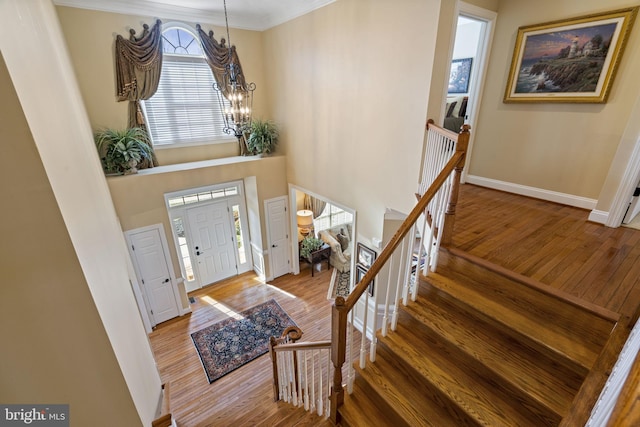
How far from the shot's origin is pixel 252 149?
574cm

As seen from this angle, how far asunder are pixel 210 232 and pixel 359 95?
14.3ft

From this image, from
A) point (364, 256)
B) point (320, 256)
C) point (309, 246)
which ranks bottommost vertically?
point (320, 256)

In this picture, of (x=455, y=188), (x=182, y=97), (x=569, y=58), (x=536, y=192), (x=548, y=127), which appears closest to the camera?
(x=455, y=188)

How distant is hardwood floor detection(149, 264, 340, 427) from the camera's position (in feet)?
11.8

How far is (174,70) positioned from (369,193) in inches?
162

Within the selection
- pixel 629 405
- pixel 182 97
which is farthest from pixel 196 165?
pixel 629 405

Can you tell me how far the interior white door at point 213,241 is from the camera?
5.92 meters

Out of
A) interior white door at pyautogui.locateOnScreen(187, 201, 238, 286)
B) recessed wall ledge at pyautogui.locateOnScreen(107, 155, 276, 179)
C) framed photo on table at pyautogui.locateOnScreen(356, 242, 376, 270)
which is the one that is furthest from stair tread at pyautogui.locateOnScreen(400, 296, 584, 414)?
interior white door at pyautogui.locateOnScreen(187, 201, 238, 286)

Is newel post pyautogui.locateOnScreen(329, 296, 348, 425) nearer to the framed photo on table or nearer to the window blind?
the framed photo on table

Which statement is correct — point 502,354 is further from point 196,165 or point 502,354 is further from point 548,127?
point 196,165

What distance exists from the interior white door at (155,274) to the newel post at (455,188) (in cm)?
Result: 474

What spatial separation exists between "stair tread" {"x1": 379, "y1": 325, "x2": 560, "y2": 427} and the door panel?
4.31 meters

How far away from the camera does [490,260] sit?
91.3 inches

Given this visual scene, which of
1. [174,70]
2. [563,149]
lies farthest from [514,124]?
[174,70]
